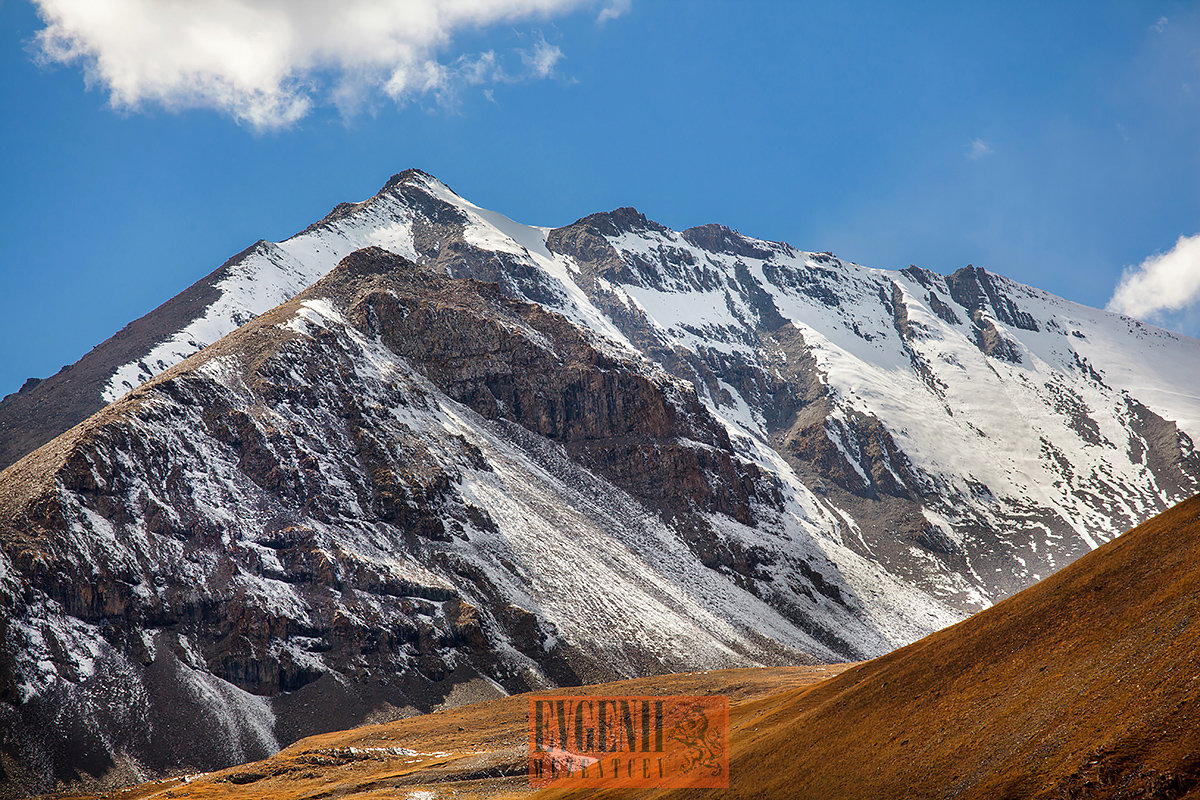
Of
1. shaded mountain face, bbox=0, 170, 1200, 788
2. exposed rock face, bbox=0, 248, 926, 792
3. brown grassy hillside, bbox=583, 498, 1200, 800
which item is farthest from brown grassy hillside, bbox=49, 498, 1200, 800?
shaded mountain face, bbox=0, 170, 1200, 788

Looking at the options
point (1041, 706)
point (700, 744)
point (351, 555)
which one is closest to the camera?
point (1041, 706)

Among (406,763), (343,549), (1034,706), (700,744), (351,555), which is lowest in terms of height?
(406,763)

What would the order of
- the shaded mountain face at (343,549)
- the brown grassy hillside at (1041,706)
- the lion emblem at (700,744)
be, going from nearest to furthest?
the brown grassy hillside at (1041,706) → the lion emblem at (700,744) → the shaded mountain face at (343,549)

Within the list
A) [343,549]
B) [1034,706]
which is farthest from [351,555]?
[1034,706]

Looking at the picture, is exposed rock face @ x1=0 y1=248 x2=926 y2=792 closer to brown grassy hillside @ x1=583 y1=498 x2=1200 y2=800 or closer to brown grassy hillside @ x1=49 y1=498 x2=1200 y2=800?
brown grassy hillside @ x1=49 y1=498 x2=1200 y2=800

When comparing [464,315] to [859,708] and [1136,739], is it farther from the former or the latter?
[1136,739]

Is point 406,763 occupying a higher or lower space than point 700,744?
lower

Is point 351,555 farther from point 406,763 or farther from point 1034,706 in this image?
point 1034,706

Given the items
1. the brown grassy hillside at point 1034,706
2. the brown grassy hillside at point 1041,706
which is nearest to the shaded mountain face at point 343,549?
the brown grassy hillside at point 1034,706

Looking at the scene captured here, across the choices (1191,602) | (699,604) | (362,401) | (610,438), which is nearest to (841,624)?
(699,604)

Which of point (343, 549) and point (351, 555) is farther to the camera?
point (343, 549)

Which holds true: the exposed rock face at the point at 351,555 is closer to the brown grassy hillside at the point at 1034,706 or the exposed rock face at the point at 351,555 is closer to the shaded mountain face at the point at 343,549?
the shaded mountain face at the point at 343,549

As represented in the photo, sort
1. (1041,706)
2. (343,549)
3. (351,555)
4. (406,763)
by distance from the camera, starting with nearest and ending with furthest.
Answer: (1041,706), (406,763), (351,555), (343,549)

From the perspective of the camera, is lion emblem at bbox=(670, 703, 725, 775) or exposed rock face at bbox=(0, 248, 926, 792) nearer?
lion emblem at bbox=(670, 703, 725, 775)
